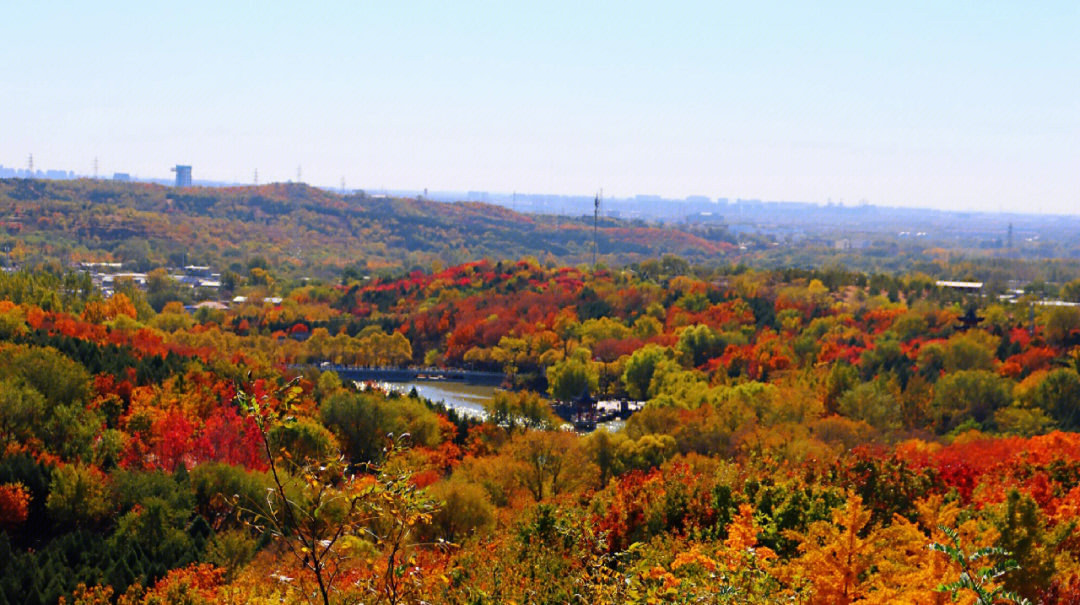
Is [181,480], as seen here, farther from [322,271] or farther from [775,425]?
[322,271]

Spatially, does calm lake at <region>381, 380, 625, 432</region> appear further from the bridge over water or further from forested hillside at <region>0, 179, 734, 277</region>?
forested hillside at <region>0, 179, 734, 277</region>

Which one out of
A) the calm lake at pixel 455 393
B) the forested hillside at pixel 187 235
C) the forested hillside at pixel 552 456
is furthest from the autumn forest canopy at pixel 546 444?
the forested hillside at pixel 187 235

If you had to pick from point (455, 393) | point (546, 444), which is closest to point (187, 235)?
point (455, 393)

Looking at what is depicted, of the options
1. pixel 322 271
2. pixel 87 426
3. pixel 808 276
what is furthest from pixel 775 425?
pixel 322 271

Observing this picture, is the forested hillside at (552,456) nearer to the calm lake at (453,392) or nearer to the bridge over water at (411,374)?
the bridge over water at (411,374)

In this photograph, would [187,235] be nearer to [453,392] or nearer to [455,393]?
[453,392]
